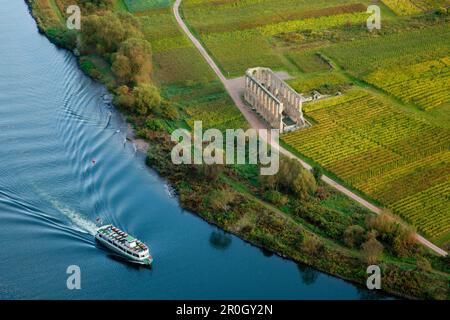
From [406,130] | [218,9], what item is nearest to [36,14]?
[218,9]

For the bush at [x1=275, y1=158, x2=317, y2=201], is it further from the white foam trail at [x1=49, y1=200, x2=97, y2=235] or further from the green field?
the green field

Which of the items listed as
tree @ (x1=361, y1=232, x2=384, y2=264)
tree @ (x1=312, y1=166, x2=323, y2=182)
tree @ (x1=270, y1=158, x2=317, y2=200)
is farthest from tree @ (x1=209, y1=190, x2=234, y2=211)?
tree @ (x1=361, y1=232, x2=384, y2=264)

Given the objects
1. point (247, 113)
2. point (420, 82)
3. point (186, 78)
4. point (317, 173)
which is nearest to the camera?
point (317, 173)

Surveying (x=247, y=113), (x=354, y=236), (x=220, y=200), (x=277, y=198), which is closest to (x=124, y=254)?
(x=220, y=200)

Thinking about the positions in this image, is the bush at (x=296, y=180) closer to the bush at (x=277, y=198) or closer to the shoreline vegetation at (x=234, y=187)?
the shoreline vegetation at (x=234, y=187)

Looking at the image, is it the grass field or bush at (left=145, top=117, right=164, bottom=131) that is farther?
the grass field

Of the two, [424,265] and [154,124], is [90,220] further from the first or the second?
[424,265]
